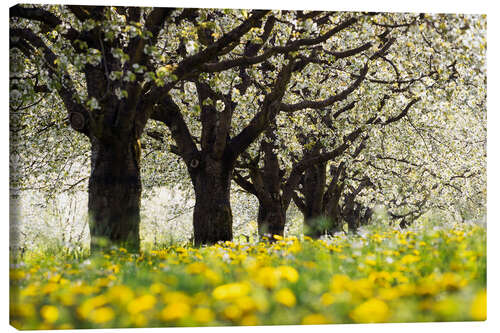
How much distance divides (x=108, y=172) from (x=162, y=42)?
10.8ft

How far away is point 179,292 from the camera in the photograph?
13.7 ft

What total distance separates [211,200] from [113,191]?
2.91 m

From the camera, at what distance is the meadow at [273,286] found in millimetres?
3896

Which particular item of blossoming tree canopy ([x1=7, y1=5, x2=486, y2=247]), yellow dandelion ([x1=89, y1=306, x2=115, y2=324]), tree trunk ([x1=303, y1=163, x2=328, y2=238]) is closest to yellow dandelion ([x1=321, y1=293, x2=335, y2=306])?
yellow dandelion ([x1=89, y1=306, x2=115, y2=324])

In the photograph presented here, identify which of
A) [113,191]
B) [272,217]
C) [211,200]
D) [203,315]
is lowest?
[272,217]

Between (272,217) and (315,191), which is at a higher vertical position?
(315,191)

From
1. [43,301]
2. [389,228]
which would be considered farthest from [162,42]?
[43,301]

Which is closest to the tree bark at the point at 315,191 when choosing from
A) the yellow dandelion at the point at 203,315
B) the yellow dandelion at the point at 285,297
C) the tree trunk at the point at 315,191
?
the tree trunk at the point at 315,191

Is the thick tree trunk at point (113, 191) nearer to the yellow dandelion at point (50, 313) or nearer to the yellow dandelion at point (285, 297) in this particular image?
the yellow dandelion at point (50, 313)

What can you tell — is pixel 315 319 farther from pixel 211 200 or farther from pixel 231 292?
pixel 211 200

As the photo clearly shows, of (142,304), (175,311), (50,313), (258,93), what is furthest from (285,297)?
(258,93)

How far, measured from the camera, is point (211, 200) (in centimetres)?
992

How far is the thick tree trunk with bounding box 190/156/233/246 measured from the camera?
982 cm

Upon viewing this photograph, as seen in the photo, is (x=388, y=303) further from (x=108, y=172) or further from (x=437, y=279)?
(x=108, y=172)
